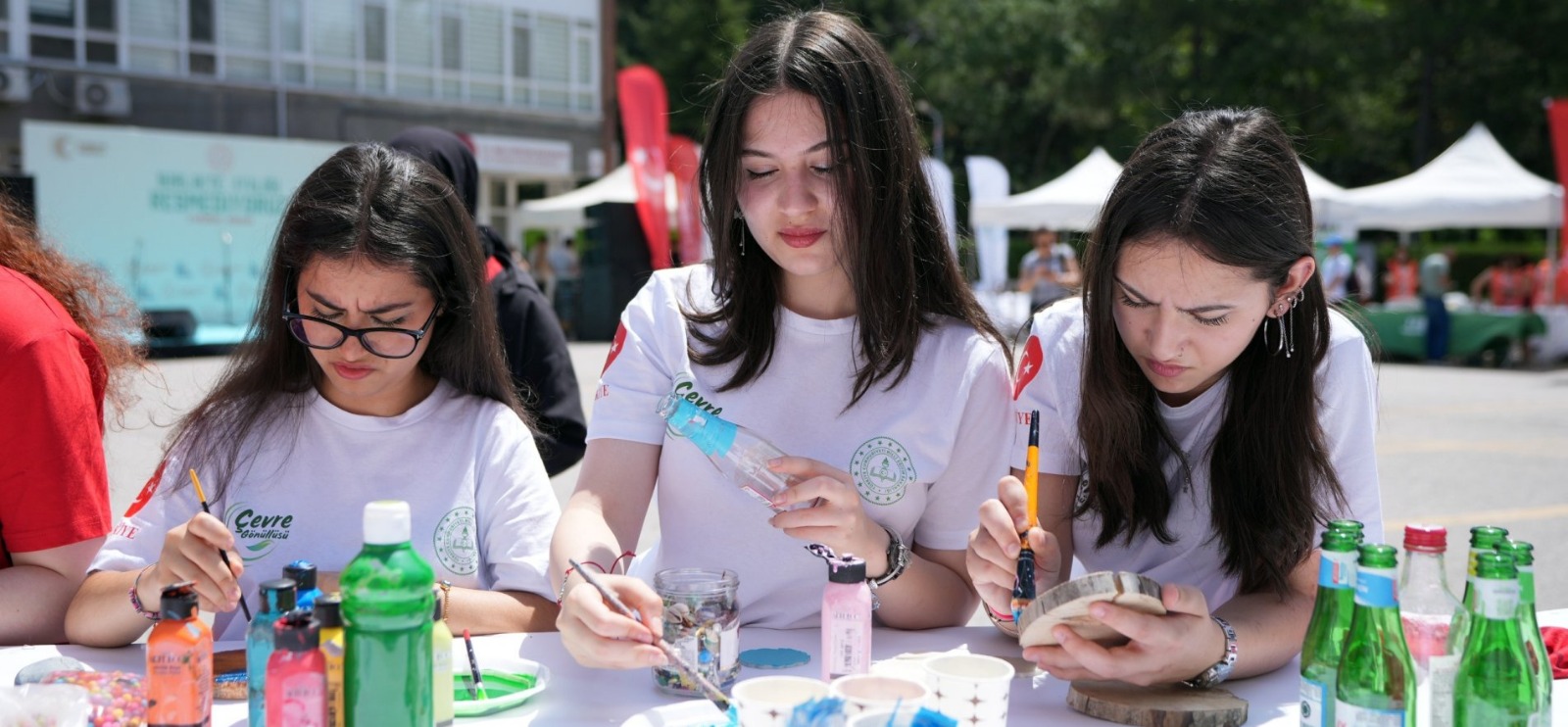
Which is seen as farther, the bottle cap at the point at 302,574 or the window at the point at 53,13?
the window at the point at 53,13

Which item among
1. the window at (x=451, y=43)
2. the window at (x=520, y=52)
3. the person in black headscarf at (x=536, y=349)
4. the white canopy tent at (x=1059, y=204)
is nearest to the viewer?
the person in black headscarf at (x=536, y=349)

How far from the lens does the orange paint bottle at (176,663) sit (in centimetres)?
140

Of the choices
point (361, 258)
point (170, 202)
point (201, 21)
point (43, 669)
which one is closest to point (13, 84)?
point (201, 21)

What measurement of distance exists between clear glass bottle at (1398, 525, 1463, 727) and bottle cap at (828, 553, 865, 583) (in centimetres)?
67

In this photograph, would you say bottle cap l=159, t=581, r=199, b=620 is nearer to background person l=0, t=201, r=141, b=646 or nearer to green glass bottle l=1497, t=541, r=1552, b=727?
background person l=0, t=201, r=141, b=646

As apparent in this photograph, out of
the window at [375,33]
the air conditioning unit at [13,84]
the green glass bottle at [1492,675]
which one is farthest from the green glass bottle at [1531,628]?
the window at [375,33]

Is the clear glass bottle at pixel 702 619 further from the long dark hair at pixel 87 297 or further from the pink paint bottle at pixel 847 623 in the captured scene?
the long dark hair at pixel 87 297

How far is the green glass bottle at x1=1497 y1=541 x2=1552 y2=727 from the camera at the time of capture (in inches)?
55.9

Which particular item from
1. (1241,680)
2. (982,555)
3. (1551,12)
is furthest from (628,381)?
(1551,12)

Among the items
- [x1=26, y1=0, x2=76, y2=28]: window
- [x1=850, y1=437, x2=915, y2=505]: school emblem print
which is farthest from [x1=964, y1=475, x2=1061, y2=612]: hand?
[x1=26, y1=0, x2=76, y2=28]: window

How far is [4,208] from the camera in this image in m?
2.56

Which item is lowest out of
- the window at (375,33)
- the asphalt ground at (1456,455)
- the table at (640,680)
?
the asphalt ground at (1456,455)

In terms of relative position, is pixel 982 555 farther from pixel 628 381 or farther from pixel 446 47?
pixel 446 47

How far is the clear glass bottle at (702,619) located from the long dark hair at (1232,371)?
0.79 meters
